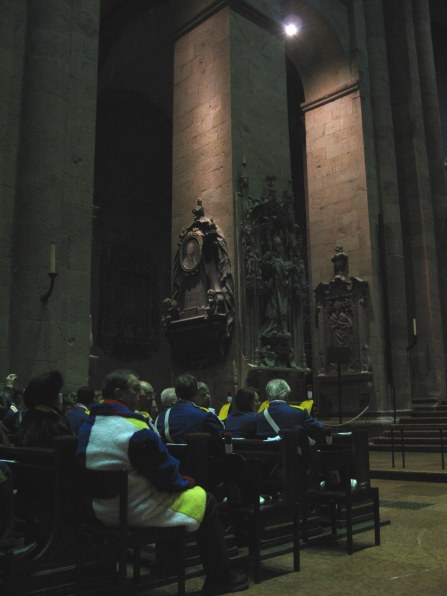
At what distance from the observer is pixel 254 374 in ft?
37.8

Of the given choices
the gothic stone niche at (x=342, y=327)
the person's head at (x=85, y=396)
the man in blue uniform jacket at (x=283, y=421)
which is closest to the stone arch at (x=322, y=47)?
the gothic stone niche at (x=342, y=327)

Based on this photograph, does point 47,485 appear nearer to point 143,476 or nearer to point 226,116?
point 143,476

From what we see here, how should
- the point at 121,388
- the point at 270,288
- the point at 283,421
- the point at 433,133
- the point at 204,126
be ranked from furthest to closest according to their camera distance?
the point at 433,133
the point at 204,126
the point at 270,288
the point at 283,421
the point at 121,388

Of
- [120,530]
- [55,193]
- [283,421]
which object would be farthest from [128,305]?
[120,530]

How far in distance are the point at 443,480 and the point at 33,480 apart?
7089 mm

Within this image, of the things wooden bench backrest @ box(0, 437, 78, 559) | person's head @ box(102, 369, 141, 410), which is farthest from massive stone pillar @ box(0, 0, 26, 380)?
person's head @ box(102, 369, 141, 410)

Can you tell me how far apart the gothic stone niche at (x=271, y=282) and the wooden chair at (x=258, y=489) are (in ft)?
23.0

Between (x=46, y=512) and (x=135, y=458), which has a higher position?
(x=135, y=458)

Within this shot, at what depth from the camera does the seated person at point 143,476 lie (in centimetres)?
331

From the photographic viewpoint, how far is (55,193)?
8.57m

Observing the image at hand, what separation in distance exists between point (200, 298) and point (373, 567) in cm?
818

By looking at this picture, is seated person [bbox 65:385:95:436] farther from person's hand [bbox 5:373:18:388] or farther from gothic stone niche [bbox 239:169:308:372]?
gothic stone niche [bbox 239:169:308:372]

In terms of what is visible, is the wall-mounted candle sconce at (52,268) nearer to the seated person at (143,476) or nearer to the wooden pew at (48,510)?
the wooden pew at (48,510)

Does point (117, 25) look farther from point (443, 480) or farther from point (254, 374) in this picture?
point (443, 480)
